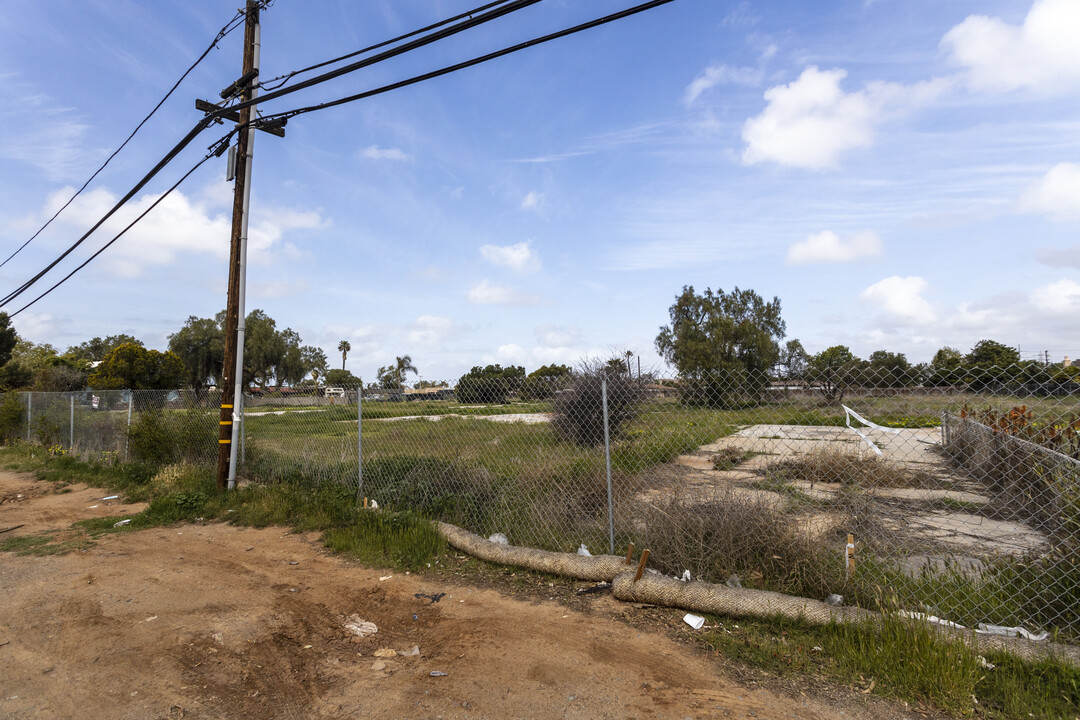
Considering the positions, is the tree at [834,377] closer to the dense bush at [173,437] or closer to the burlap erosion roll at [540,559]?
the burlap erosion roll at [540,559]

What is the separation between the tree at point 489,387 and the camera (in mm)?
6238

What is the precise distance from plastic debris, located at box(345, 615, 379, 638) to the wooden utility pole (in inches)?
233

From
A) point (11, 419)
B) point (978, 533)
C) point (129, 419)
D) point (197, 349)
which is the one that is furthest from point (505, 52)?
point (197, 349)

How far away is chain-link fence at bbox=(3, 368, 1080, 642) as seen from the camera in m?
3.92

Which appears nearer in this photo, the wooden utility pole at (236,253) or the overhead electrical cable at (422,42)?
the overhead electrical cable at (422,42)

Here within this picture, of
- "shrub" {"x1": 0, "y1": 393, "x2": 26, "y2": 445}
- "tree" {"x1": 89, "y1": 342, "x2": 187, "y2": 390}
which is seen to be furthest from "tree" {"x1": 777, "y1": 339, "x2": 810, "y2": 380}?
"tree" {"x1": 89, "y1": 342, "x2": 187, "y2": 390}

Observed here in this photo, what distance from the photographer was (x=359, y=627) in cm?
438

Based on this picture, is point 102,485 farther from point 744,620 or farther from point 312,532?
point 744,620

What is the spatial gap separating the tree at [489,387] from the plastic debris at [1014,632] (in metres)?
4.35

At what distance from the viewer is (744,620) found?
4.12 meters

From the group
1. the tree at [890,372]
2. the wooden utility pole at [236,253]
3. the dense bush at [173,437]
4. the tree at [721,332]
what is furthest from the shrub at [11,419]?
the tree at [721,332]

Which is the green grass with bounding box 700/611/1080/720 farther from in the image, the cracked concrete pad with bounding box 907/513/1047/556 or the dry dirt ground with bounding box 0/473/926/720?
the cracked concrete pad with bounding box 907/513/1047/556

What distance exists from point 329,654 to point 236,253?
7749 mm

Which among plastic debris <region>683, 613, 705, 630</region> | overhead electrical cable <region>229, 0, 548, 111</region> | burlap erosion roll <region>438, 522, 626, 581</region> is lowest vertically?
plastic debris <region>683, 613, 705, 630</region>
